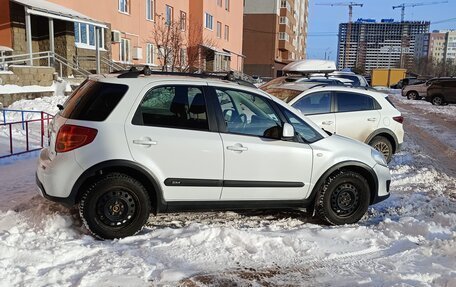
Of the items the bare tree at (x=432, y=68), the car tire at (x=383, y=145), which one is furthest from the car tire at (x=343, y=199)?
the bare tree at (x=432, y=68)

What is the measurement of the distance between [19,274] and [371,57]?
464 feet

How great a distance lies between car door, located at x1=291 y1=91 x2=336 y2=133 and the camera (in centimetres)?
871

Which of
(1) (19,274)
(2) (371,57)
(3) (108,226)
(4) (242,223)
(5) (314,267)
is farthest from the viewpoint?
(2) (371,57)

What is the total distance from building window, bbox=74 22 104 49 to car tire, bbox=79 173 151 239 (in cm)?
1994

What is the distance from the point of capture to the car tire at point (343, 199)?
5.52m

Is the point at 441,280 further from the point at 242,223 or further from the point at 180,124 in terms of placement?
the point at 180,124

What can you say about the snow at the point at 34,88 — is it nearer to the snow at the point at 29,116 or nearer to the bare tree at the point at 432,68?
the snow at the point at 29,116

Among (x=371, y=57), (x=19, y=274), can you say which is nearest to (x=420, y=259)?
(x=19, y=274)

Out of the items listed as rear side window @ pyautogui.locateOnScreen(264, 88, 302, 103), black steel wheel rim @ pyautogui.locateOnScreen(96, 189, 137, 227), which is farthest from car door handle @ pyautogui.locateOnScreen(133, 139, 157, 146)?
rear side window @ pyautogui.locateOnScreen(264, 88, 302, 103)

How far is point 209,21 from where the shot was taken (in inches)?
1694

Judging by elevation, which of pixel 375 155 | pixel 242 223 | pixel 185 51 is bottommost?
pixel 242 223

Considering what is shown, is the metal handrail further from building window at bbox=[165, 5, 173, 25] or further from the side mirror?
the side mirror

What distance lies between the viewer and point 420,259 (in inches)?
173

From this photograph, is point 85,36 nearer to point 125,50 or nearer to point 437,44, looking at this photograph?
point 125,50
